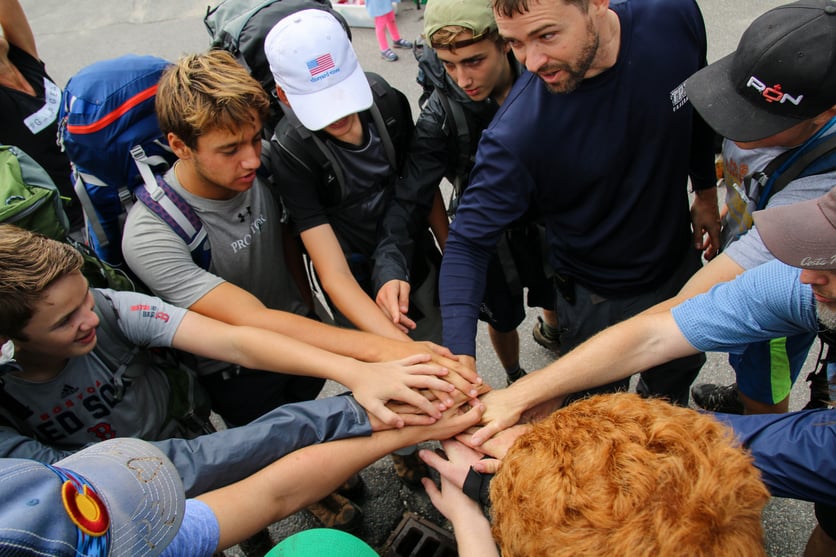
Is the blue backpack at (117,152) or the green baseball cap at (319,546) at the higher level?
the blue backpack at (117,152)

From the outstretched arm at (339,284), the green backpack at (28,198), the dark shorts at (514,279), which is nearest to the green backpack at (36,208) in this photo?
the green backpack at (28,198)

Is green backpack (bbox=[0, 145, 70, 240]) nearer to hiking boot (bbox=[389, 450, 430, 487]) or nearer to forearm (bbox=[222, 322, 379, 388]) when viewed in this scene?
forearm (bbox=[222, 322, 379, 388])

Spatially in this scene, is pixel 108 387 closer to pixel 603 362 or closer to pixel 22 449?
pixel 22 449

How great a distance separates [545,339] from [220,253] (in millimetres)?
1872

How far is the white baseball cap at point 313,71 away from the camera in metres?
2.20

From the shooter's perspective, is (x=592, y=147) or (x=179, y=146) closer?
(x=592, y=147)

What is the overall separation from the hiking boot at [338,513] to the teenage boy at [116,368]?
2.56ft

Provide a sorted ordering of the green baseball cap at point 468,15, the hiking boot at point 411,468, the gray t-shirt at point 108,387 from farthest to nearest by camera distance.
Result: the hiking boot at point 411,468, the green baseball cap at point 468,15, the gray t-shirt at point 108,387

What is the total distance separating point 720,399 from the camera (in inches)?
113

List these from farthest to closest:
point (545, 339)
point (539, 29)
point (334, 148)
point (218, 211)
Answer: point (545, 339) < point (334, 148) < point (218, 211) < point (539, 29)

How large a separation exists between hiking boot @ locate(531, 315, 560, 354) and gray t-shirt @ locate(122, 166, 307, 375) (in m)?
1.42

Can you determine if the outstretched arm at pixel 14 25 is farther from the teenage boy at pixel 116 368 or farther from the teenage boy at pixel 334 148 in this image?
the teenage boy at pixel 116 368

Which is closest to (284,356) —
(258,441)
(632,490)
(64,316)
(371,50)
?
(258,441)

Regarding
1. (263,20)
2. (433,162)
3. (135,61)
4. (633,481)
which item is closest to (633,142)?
(433,162)
